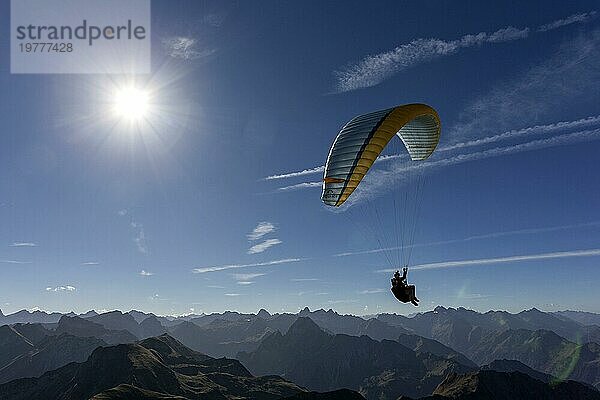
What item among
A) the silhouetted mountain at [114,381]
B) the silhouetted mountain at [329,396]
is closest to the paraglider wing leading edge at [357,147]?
the silhouetted mountain at [329,396]

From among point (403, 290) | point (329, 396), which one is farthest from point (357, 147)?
point (329, 396)

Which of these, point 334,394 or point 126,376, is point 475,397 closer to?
point 334,394

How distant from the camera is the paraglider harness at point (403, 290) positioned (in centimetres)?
3450

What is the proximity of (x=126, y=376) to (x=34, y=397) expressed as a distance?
Answer: 172ft

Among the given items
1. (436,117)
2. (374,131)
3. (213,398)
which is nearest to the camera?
(374,131)

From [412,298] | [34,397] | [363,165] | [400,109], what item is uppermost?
[400,109]

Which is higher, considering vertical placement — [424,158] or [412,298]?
[424,158]

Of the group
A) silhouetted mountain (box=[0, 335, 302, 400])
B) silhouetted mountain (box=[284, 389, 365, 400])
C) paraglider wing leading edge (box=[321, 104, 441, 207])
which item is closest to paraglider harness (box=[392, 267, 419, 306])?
paraglider wing leading edge (box=[321, 104, 441, 207])

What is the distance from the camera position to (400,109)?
34406 mm

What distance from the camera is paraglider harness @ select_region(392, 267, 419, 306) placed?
34500 millimetres

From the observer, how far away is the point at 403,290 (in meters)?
34.9

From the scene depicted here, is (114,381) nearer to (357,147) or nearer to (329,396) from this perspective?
(329,396)

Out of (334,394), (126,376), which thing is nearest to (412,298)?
(334,394)

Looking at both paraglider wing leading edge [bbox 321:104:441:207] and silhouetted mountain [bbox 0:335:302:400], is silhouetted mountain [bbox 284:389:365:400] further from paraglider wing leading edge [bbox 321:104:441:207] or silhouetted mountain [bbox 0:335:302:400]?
paraglider wing leading edge [bbox 321:104:441:207]
